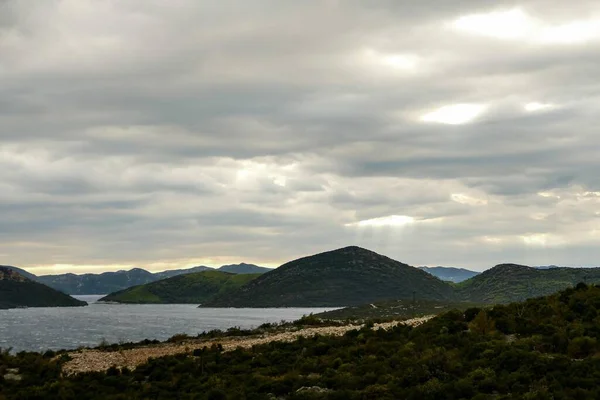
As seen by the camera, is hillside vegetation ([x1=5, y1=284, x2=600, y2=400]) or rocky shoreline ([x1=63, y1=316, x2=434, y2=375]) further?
rocky shoreline ([x1=63, y1=316, x2=434, y2=375])

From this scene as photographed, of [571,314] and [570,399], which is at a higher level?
[571,314]

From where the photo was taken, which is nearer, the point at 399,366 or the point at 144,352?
the point at 399,366

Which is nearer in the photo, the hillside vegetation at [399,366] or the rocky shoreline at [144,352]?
the hillside vegetation at [399,366]

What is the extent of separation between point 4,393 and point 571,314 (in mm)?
33981

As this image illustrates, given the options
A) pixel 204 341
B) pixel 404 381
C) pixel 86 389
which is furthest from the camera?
pixel 204 341

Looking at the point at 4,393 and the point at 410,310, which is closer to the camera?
the point at 4,393

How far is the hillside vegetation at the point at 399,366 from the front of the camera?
28.0 m

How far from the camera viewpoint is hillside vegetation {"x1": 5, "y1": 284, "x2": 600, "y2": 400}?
91.7 feet

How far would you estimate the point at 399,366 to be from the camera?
3272cm

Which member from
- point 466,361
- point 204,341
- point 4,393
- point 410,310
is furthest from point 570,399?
point 410,310

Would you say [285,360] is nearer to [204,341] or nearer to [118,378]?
[118,378]

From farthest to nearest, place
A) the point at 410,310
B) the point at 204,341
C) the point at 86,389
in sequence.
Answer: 1. the point at 410,310
2. the point at 204,341
3. the point at 86,389

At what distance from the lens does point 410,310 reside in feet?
642

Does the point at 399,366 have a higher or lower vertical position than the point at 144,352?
higher
